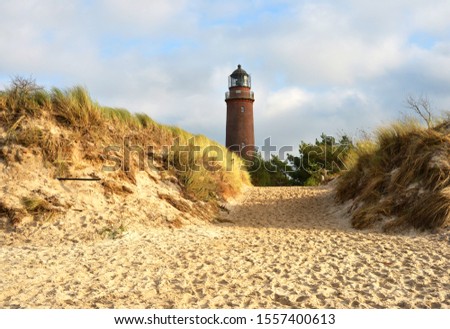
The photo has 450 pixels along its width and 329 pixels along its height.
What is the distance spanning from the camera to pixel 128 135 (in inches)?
416

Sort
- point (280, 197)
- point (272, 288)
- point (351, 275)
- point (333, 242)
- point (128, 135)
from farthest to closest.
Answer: point (280, 197) < point (128, 135) < point (333, 242) < point (351, 275) < point (272, 288)

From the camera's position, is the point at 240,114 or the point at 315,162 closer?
the point at 315,162

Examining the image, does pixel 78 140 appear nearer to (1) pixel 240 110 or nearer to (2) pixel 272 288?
(2) pixel 272 288

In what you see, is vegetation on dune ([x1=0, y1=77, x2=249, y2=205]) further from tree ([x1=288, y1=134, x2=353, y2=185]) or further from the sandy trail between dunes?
tree ([x1=288, y1=134, x2=353, y2=185])

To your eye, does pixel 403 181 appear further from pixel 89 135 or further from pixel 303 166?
pixel 303 166

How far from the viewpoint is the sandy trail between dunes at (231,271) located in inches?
169

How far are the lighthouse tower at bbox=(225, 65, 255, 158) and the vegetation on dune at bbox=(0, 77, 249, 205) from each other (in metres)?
Answer: 13.8

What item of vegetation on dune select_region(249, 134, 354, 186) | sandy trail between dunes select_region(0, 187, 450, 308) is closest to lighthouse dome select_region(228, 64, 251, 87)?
vegetation on dune select_region(249, 134, 354, 186)

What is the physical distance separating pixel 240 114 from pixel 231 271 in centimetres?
2148

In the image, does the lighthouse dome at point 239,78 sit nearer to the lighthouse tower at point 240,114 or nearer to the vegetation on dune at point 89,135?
the lighthouse tower at point 240,114

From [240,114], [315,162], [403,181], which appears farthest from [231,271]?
[240,114]

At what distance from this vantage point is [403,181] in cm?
906
